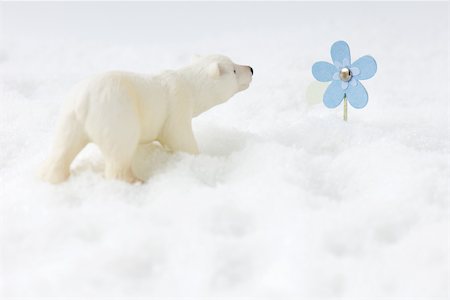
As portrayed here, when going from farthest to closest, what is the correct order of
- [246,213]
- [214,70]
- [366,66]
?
[366,66]
[214,70]
[246,213]

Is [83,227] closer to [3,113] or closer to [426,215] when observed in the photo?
[426,215]

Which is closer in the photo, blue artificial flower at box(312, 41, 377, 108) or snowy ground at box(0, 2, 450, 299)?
snowy ground at box(0, 2, 450, 299)

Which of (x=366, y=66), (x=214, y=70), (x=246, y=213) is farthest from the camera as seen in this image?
(x=366, y=66)

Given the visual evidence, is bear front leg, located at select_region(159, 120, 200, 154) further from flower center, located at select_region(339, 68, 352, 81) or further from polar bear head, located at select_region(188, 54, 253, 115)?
flower center, located at select_region(339, 68, 352, 81)

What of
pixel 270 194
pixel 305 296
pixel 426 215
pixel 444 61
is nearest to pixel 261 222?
pixel 270 194

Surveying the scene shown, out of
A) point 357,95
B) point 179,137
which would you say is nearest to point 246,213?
point 179,137

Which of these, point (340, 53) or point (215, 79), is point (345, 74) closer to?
point (340, 53)

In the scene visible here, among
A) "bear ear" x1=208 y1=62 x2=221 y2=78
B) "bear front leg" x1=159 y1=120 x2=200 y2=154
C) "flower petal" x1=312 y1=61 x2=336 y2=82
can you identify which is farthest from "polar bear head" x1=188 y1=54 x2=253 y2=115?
"flower petal" x1=312 y1=61 x2=336 y2=82
